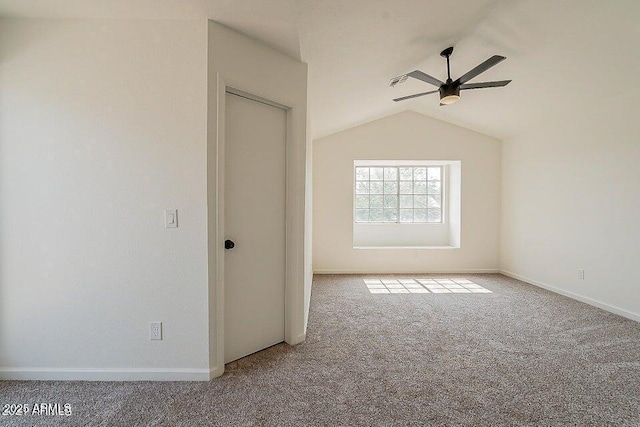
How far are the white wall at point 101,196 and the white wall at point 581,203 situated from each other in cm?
434

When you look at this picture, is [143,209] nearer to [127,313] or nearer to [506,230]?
[127,313]

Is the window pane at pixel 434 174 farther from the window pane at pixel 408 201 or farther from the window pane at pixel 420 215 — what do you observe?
the window pane at pixel 420 215

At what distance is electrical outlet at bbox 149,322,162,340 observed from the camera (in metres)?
1.85

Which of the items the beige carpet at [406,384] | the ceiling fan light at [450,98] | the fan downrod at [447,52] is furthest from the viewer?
the ceiling fan light at [450,98]

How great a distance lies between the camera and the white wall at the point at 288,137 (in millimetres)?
1874

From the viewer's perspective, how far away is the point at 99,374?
6.05 feet

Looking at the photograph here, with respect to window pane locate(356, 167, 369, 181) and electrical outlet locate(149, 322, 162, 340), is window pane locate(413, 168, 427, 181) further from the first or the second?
electrical outlet locate(149, 322, 162, 340)

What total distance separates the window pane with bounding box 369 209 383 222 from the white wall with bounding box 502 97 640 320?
7.40 feet

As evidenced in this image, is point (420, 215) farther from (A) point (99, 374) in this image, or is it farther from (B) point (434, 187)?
(A) point (99, 374)

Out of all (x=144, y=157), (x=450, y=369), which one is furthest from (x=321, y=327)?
(x=144, y=157)

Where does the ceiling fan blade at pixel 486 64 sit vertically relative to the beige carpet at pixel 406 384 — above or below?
above

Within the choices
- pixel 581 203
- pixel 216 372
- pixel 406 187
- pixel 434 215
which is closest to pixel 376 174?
pixel 406 187

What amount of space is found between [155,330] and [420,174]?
5242 mm

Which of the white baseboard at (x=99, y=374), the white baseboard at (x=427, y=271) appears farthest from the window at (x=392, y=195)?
the white baseboard at (x=99, y=374)
